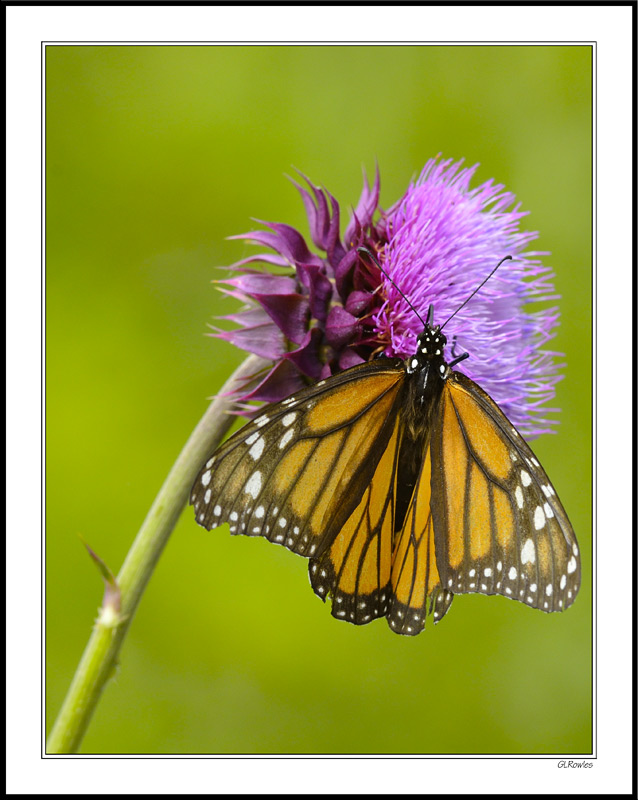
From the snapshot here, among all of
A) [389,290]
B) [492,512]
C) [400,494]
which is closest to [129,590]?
[400,494]

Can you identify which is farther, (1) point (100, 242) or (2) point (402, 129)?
(2) point (402, 129)

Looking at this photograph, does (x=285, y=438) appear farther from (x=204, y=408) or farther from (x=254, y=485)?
(x=204, y=408)

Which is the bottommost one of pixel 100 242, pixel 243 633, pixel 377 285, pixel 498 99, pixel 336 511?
pixel 243 633

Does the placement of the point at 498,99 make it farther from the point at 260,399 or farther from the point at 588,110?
the point at 260,399

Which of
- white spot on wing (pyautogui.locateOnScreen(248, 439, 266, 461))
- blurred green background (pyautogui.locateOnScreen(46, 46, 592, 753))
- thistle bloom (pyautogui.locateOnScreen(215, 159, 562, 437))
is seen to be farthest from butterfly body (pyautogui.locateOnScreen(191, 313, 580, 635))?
blurred green background (pyautogui.locateOnScreen(46, 46, 592, 753))

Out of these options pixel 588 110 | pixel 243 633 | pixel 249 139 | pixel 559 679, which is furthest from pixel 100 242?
pixel 559 679

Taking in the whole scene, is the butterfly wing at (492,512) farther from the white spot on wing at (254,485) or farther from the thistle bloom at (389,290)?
the white spot on wing at (254,485)

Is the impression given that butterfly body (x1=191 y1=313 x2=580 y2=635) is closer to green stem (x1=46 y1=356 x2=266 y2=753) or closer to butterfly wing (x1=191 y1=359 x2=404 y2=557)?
butterfly wing (x1=191 y1=359 x2=404 y2=557)
